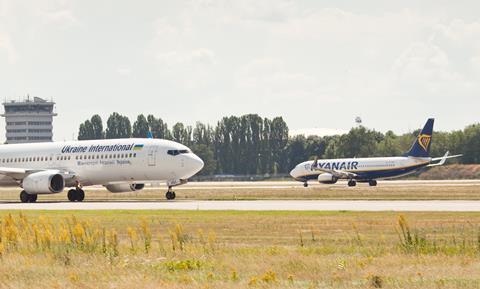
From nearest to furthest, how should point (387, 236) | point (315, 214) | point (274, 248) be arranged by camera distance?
point (274, 248) → point (387, 236) → point (315, 214)

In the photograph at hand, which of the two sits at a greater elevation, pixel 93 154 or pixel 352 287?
pixel 93 154

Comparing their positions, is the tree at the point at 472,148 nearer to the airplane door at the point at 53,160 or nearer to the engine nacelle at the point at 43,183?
the airplane door at the point at 53,160

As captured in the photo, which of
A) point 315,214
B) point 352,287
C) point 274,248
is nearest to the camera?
point 352,287

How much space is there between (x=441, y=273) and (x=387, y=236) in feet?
33.1

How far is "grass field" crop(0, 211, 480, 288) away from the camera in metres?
18.3

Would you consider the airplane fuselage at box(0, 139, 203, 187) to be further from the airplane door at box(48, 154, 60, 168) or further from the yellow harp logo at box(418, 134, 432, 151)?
the yellow harp logo at box(418, 134, 432, 151)

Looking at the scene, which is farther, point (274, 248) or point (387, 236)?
point (387, 236)

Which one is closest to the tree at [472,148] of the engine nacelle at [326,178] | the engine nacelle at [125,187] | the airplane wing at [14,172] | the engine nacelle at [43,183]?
the engine nacelle at [326,178]

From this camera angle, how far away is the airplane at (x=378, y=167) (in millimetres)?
114500

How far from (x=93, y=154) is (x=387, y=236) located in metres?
39.7

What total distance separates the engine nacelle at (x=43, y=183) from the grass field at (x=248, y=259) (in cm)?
3113

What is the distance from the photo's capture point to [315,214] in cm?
4181

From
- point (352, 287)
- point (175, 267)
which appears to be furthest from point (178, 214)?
point (352, 287)

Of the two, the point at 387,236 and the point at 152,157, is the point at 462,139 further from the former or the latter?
the point at 387,236
